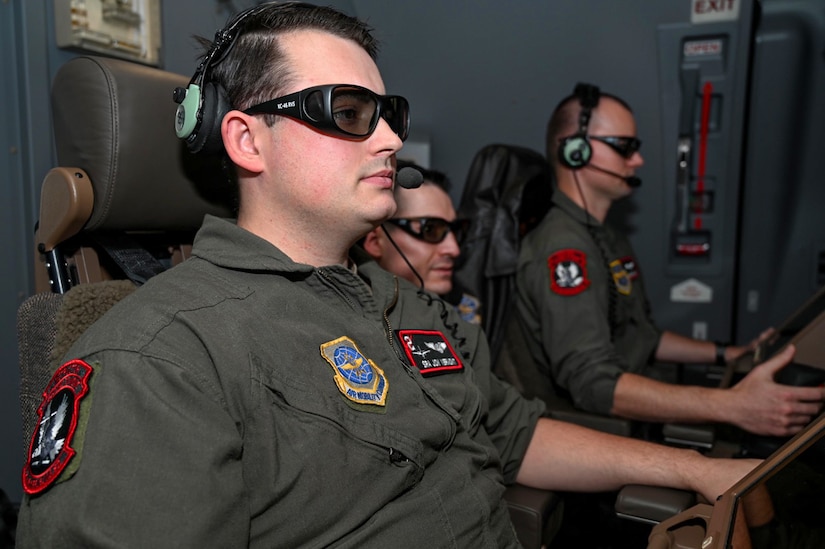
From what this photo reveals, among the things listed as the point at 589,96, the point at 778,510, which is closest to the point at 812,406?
the point at 778,510

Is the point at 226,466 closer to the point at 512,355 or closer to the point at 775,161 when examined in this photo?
the point at 512,355

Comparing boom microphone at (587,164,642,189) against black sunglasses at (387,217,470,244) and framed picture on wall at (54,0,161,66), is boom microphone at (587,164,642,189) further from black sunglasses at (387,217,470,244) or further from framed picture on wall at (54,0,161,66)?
framed picture on wall at (54,0,161,66)

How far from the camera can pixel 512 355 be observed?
2.27 m

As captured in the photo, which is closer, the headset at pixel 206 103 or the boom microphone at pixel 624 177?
the headset at pixel 206 103

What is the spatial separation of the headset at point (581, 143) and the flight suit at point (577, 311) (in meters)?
0.13

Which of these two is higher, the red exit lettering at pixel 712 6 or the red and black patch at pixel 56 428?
the red exit lettering at pixel 712 6

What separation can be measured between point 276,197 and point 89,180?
332 mm

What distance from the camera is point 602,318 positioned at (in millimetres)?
2012

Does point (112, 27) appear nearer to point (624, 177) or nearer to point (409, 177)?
point (409, 177)

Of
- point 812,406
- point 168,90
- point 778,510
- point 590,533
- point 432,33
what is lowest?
point 590,533

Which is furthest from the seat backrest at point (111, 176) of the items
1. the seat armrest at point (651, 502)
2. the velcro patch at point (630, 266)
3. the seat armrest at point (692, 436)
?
the velcro patch at point (630, 266)

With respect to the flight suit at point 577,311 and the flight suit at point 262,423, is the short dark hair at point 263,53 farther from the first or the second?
the flight suit at point 577,311

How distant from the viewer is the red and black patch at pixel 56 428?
0.77m

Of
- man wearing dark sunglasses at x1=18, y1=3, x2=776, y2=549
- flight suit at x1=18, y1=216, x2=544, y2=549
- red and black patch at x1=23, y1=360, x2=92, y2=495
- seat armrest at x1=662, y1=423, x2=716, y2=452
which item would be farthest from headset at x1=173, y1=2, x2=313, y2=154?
seat armrest at x1=662, y1=423, x2=716, y2=452
